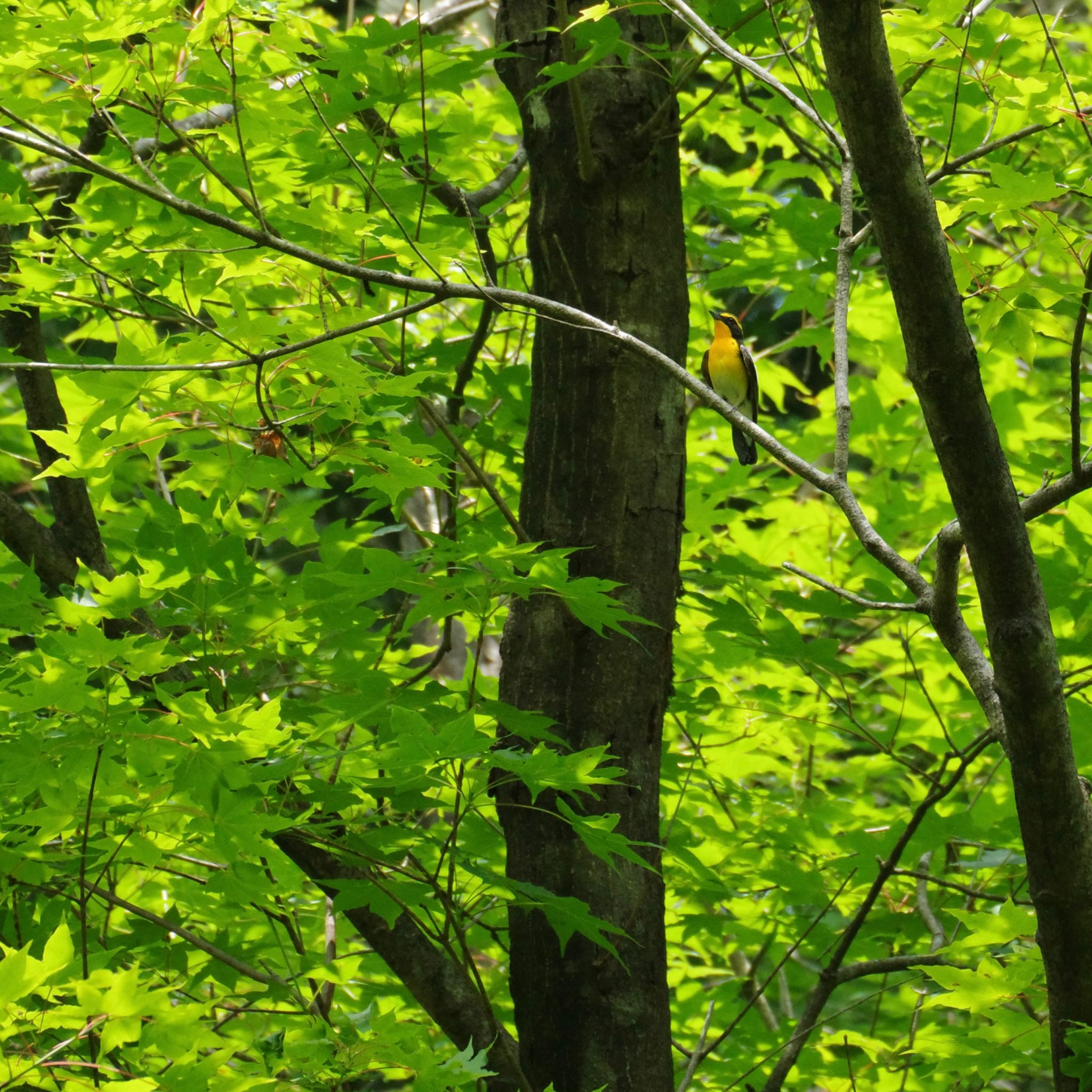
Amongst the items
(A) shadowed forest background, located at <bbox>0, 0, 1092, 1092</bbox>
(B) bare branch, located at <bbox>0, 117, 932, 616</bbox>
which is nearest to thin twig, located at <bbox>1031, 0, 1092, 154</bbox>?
(A) shadowed forest background, located at <bbox>0, 0, 1092, 1092</bbox>

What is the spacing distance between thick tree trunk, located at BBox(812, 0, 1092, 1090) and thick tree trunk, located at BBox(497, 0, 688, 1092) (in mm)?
677

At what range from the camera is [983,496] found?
4.06 ft

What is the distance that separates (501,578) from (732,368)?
7.30ft

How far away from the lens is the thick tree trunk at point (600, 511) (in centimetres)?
182

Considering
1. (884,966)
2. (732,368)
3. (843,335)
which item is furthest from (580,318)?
(732,368)

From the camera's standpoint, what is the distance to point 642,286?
2.07 metres

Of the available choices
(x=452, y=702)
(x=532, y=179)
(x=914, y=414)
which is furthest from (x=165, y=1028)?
(x=914, y=414)

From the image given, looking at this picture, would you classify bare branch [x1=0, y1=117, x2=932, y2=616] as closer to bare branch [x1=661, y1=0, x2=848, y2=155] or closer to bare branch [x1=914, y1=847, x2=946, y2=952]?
bare branch [x1=661, y1=0, x2=848, y2=155]

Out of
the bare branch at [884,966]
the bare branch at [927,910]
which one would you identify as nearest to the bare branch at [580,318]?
the bare branch at [884,966]

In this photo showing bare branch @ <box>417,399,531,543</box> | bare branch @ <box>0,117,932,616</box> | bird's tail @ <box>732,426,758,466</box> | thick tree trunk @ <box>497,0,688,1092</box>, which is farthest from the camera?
bird's tail @ <box>732,426,758,466</box>

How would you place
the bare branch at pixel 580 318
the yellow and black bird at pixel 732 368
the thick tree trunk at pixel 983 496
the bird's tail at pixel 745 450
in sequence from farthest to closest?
the yellow and black bird at pixel 732 368, the bird's tail at pixel 745 450, the bare branch at pixel 580 318, the thick tree trunk at pixel 983 496

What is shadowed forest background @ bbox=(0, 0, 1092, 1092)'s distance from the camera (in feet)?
4.72

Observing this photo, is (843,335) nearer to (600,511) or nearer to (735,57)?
(735,57)

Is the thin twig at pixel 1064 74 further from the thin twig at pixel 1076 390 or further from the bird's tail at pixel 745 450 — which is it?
the bird's tail at pixel 745 450
